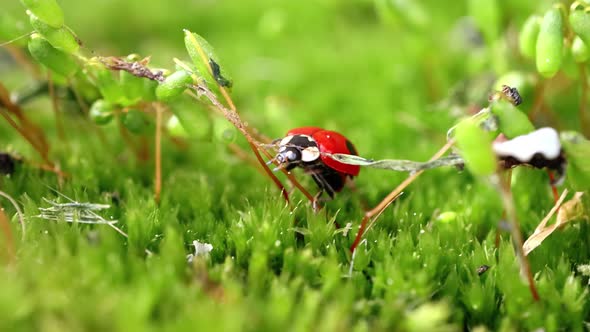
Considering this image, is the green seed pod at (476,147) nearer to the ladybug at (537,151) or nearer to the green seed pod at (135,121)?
the ladybug at (537,151)

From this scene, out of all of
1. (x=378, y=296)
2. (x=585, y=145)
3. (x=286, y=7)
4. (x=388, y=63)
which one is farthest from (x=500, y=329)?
(x=286, y=7)

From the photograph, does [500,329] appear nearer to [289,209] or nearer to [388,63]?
[289,209]

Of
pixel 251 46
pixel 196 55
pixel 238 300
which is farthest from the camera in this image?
pixel 251 46

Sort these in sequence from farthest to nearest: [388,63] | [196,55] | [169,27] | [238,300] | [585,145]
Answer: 1. [169,27]
2. [388,63]
3. [196,55]
4. [585,145]
5. [238,300]

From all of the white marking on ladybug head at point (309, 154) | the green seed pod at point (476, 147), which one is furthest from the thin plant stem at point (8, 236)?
the green seed pod at point (476, 147)

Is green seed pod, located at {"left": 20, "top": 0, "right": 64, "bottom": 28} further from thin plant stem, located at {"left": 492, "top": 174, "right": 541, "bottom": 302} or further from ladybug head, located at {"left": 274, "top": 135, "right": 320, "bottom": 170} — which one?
thin plant stem, located at {"left": 492, "top": 174, "right": 541, "bottom": 302}

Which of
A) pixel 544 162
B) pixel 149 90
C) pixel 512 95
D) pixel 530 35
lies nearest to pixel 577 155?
pixel 544 162
